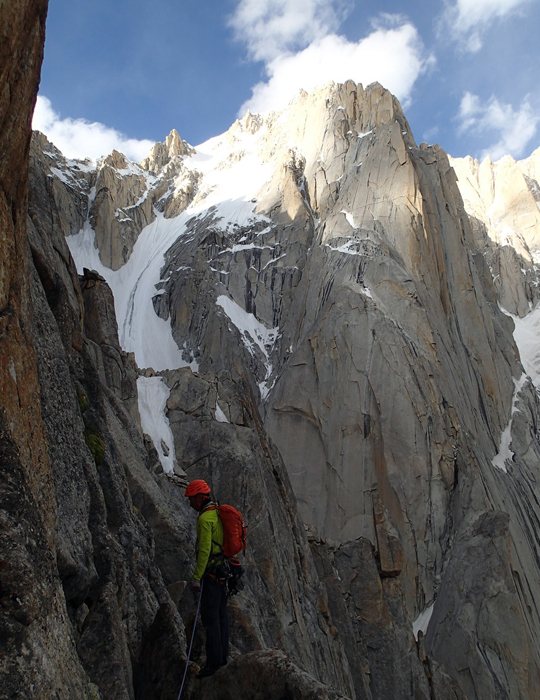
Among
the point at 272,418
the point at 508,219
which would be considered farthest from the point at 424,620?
the point at 508,219

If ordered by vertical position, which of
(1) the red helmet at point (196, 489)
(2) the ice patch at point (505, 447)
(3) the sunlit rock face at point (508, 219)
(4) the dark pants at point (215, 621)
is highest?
(3) the sunlit rock face at point (508, 219)

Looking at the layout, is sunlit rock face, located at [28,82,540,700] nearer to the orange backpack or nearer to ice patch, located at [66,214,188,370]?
ice patch, located at [66,214,188,370]

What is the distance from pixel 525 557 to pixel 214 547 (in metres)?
29.4

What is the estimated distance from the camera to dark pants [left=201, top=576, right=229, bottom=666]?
19.3 ft

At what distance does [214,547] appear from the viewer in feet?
21.5

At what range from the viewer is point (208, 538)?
644 cm

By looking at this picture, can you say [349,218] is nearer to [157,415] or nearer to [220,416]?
[220,416]

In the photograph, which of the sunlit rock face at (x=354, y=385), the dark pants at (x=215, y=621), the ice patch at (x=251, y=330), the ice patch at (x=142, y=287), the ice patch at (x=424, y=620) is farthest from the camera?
the ice patch at (x=142, y=287)

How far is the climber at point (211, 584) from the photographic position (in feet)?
19.4

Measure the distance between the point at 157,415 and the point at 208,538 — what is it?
1350 centimetres

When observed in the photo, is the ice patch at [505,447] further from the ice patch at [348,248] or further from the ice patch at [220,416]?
the ice patch at [220,416]

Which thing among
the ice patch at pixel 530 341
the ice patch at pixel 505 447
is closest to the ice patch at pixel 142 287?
the ice patch at pixel 505 447

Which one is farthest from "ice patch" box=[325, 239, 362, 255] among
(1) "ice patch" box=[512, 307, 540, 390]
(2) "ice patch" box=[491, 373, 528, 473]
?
(1) "ice patch" box=[512, 307, 540, 390]

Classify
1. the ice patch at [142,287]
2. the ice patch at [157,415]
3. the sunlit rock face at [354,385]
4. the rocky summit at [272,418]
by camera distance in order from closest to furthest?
the rocky summit at [272,418]
the ice patch at [157,415]
the sunlit rock face at [354,385]
the ice patch at [142,287]
